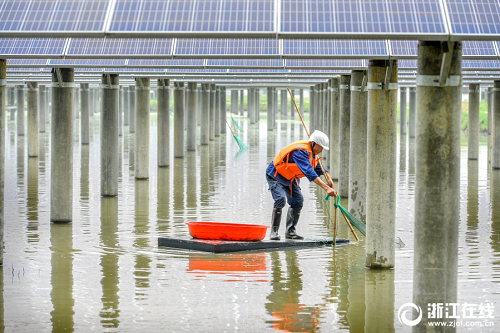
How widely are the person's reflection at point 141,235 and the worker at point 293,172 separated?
2253 mm

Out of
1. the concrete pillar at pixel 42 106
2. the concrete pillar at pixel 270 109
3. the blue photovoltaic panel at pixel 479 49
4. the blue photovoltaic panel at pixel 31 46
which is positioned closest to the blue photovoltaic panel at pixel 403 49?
the blue photovoltaic panel at pixel 479 49

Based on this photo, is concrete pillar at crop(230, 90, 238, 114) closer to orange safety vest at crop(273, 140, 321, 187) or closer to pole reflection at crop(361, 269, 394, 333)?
orange safety vest at crop(273, 140, 321, 187)

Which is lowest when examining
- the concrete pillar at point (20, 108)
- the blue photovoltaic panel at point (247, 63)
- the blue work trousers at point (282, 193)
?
the blue work trousers at point (282, 193)

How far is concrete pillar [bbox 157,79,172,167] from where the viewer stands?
85.4ft

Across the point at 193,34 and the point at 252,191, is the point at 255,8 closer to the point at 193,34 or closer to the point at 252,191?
the point at 193,34

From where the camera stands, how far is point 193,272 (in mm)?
10922

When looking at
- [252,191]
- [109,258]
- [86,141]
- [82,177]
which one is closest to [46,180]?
[82,177]

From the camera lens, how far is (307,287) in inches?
401

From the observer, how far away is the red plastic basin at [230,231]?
1245 cm

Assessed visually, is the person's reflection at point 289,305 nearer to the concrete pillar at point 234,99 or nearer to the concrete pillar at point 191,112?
the concrete pillar at point 191,112

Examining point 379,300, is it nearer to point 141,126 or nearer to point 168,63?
point 168,63

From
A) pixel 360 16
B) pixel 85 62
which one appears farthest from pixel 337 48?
pixel 85 62

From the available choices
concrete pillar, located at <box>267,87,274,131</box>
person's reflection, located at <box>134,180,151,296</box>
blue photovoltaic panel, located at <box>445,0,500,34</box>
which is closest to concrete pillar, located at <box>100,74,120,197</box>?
person's reflection, located at <box>134,180,151,296</box>

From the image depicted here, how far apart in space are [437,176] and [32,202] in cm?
1248
